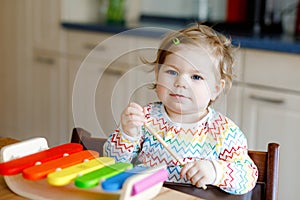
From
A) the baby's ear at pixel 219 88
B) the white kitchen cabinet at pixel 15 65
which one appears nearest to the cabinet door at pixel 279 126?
the baby's ear at pixel 219 88

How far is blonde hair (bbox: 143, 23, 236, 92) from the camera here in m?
1.25

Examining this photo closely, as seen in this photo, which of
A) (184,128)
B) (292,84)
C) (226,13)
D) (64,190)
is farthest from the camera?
(226,13)

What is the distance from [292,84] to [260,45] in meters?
0.21

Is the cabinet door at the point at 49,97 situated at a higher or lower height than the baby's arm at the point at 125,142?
lower

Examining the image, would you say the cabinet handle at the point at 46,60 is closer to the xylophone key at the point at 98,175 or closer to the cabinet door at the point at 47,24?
the cabinet door at the point at 47,24

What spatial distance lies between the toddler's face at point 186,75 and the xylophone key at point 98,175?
25 centimetres

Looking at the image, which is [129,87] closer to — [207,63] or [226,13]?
[207,63]

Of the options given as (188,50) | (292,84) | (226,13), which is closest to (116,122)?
(188,50)

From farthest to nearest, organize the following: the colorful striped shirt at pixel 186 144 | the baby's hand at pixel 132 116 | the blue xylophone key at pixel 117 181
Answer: the colorful striped shirt at pixel 186 144
the baby's hand at pixel 132 116
the blue xylophone key at pixel 117 181

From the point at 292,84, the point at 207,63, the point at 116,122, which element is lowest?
the point at 292,84

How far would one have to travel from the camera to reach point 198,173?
1.17m

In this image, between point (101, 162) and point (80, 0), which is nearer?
point (101, 162)

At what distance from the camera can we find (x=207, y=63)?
1241 millimetres

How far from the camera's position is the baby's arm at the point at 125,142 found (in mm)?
1246
